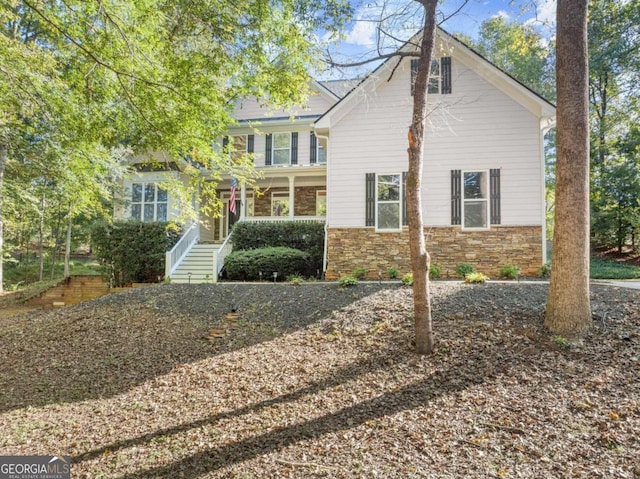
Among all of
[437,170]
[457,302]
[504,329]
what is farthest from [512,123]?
[504,329]

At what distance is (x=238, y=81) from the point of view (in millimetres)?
5695

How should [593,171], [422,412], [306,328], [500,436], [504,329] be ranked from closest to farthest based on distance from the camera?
[500,436], [422,412], [504,329], [306,328], [593,171]

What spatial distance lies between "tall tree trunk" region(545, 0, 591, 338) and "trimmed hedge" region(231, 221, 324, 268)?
742 centimetres

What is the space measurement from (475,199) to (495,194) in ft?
1.66

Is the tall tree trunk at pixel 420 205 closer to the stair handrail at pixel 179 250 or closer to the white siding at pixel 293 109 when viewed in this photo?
the stair handrail at pixel 179 250

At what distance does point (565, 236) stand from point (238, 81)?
5228 millimetres

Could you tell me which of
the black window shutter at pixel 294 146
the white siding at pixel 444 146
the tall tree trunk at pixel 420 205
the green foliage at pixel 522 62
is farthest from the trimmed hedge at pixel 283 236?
the green foliage at pixel 522 62

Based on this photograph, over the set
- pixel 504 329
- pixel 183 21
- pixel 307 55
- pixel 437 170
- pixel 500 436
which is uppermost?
pixel 183 21

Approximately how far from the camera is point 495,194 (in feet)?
30.8

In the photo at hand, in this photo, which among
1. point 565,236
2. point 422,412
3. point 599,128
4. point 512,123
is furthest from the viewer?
point 599,128

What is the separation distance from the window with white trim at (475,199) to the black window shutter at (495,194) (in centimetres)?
10

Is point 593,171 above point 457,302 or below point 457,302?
above

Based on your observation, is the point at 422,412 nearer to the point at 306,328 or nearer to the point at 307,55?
the point at 306,328

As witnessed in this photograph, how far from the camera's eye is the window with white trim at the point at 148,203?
47.6ft
